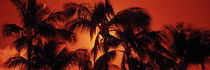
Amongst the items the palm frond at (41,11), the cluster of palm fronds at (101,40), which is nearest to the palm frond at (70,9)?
the cluster of palm fronds at (101,40)

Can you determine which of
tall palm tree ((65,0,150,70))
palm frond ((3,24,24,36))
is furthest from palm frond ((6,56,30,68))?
tall palm tree ((65,0,150,70))

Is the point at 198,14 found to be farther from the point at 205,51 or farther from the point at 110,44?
the point at 110,44

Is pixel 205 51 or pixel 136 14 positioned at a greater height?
pixel 136 14

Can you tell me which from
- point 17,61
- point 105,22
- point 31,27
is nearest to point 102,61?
point 105,22

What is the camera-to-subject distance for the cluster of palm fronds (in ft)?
24.3

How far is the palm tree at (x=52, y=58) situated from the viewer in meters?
7.52

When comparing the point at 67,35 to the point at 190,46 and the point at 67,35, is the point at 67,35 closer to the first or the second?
the point at 67,35

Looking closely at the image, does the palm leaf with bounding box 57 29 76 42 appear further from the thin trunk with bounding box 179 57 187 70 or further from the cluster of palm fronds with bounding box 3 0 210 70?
the thin trunk with bounding box 179 57 187 70

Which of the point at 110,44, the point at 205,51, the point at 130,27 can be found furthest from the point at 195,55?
the point at 110,44

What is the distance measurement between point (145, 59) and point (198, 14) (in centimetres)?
299

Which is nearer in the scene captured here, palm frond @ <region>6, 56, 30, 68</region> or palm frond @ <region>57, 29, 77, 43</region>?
palm frond @ <region>6, 56, 30, 68</region>

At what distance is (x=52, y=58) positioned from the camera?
25.3 feet

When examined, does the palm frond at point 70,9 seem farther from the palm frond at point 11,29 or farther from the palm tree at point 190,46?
the palm tree at point 190,46

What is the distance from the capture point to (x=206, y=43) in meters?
8.27
